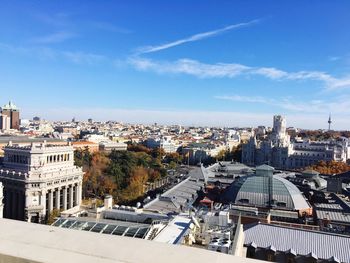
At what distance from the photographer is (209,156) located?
113062 millimetres

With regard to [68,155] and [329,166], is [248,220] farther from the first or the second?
[329,166]

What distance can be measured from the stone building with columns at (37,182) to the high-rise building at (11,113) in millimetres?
132513

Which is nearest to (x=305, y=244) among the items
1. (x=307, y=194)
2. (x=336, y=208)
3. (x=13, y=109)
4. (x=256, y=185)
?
(x=336, y=208)

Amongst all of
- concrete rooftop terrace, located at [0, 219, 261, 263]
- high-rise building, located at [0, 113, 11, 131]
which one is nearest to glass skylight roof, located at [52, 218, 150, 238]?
concrete rooftop terrace, located at [0, 219, 261, 263]

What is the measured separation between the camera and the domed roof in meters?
36.9

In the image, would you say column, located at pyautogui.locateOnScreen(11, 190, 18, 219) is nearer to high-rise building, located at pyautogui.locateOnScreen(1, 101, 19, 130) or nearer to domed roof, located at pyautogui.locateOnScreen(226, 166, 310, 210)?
domed roof, located at pyautogui.locateOnScreen(226, 166, 310, 210)

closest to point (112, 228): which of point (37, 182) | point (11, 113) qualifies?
point (37, 182)

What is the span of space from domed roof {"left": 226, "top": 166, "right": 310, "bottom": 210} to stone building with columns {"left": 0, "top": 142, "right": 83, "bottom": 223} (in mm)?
18433

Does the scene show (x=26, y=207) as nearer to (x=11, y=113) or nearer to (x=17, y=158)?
(x=17, y=158)

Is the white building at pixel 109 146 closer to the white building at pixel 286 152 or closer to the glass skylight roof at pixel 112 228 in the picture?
the white building at pixel 286 152

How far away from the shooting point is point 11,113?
547ft

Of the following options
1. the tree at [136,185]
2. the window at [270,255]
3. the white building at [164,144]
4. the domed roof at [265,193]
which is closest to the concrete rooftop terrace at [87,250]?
the window at [270,255]

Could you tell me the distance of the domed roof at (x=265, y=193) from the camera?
36.9 m

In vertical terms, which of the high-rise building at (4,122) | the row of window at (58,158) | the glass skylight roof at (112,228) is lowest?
the glass skylight roof at (112,228)
